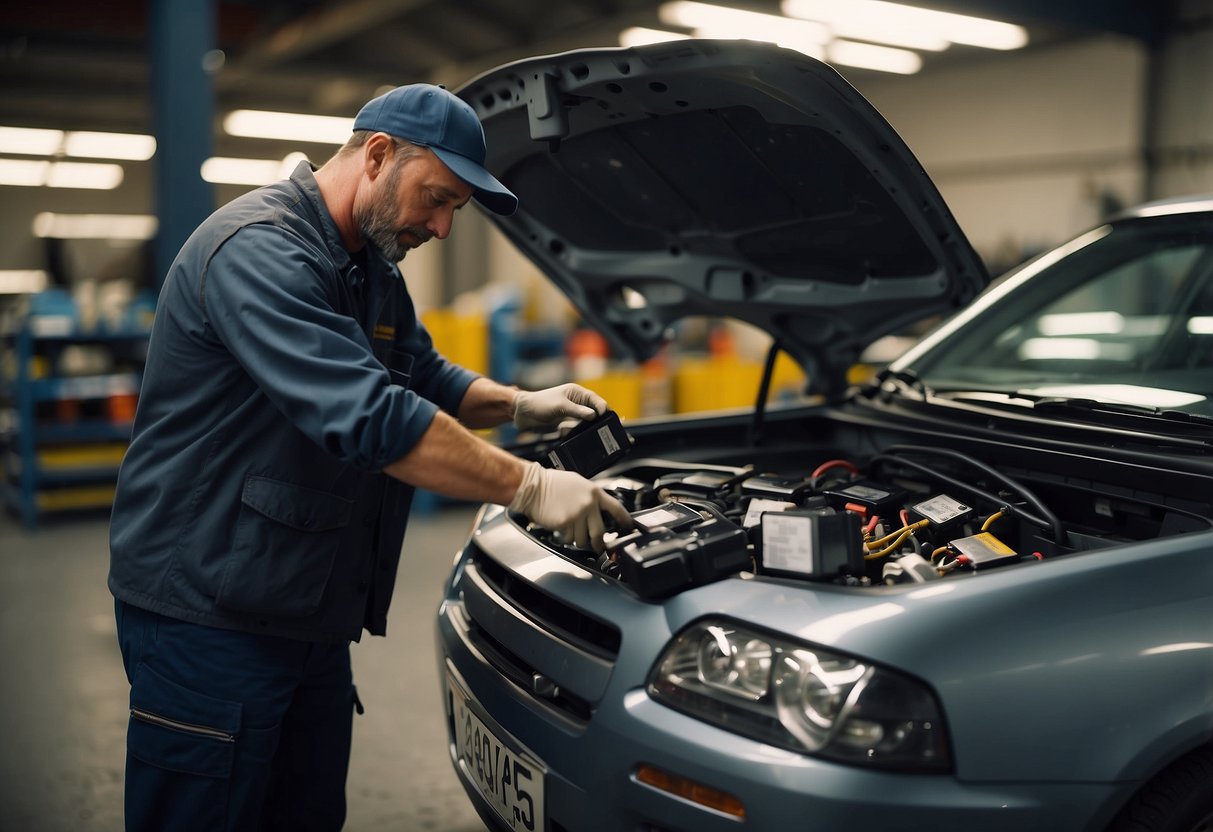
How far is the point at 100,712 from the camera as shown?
117 inches

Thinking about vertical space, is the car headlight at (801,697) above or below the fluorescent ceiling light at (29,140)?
below

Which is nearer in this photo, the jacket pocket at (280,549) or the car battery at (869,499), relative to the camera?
the jacket pocket at (280,549)

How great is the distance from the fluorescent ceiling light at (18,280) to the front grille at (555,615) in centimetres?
1243

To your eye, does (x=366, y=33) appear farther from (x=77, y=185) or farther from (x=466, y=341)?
(x=77, y=185)

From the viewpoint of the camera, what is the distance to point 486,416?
218 cm

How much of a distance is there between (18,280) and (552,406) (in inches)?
523

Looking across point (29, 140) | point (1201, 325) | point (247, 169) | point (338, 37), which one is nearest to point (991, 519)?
point (1201, 325)

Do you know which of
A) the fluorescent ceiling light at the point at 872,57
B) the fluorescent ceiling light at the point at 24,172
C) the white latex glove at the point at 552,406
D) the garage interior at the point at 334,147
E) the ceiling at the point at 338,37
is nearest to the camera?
the white latex glove at the point at 552,406

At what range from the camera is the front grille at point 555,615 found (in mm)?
1476

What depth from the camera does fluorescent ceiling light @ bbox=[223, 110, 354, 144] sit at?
1227 cm

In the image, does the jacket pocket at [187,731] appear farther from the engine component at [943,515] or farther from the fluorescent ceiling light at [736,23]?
the fluorescent ceiling light at [736,23]

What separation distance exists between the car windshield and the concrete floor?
1.60 m

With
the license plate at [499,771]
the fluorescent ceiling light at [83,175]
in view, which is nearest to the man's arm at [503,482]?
the license plate at [499,771]

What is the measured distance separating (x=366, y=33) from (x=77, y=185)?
21.0 feet
